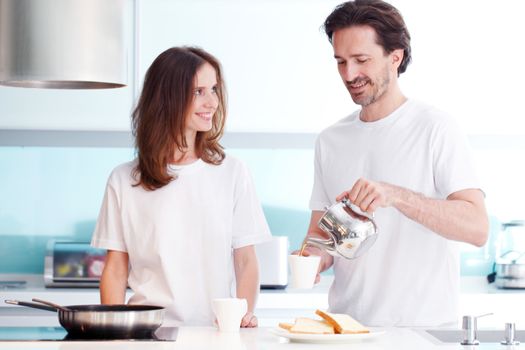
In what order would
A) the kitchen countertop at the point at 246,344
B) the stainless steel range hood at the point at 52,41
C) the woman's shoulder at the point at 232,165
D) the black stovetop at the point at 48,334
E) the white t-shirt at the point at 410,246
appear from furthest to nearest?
the woman's shoulder at the point at 232,165, the white t-shirt at the point at 410,246, the stainless steel range hood at the point at 52,41, the black stovetop at the point at 48,334, the kitchen countertop at the point at 246,344

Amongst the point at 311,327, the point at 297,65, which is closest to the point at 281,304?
the point at 297,65

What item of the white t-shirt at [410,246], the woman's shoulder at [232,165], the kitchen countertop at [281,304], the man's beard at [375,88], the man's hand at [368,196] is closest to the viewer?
the man's hand at [368,196]

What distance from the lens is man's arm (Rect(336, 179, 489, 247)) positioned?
2488mm

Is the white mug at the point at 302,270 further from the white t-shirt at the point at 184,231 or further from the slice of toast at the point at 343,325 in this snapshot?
the white t-shirt at the point at 184,231

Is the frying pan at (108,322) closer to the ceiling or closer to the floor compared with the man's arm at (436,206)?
closer to the floor

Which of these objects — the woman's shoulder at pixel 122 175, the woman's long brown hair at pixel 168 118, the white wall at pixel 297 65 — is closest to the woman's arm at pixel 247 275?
the woman's long brown hair at pixel 168 118

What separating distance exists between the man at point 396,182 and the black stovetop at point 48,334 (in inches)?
23.4

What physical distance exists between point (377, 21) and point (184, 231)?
829mm

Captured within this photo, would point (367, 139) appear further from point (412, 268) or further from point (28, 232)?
point (28, 232)

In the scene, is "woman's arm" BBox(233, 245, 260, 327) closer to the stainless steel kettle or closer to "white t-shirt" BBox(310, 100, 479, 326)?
"white t-shirt" BBox(310, 100, 479, 326)

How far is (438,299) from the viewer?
9.05 ft

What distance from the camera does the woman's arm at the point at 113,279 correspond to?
2.93 m

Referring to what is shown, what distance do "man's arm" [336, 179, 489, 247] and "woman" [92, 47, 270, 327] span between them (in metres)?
0.50

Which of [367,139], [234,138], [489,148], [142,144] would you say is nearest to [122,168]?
[142,144]
